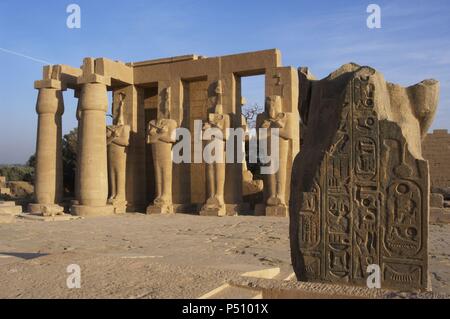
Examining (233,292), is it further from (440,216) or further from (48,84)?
(48,84)

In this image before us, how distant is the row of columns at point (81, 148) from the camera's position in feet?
41.0

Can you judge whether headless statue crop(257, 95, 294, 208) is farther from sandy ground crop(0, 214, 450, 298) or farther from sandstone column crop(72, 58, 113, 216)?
sandstone column crop(72, 58, 113, 216)

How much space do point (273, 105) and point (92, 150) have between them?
5.14 m

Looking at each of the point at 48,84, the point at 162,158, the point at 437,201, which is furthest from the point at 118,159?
the point at 437,201

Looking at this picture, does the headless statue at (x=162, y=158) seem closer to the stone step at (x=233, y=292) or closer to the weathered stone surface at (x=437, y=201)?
the weathered stone surface at (x=437, y=201)

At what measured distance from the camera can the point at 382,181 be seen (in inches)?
135

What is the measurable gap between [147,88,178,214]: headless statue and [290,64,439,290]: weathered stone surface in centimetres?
946

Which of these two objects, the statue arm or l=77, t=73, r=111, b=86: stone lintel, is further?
the statue arm

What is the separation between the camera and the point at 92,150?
12.6m

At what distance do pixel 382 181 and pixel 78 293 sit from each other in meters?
2.35

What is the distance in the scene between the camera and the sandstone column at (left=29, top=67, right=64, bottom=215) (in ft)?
42.7

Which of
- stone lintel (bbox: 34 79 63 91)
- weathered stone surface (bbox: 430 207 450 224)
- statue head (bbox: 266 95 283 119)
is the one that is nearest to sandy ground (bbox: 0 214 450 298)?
weathered stone surface (bbox: 430 207 450 224)

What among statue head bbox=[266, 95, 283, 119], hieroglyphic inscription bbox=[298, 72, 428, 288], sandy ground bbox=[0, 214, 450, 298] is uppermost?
statue head bbox=[266, 95, 283, 119]

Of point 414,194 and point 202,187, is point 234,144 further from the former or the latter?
point 414,194
